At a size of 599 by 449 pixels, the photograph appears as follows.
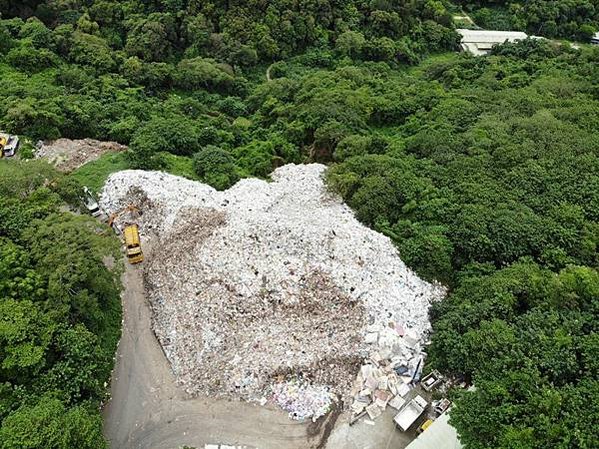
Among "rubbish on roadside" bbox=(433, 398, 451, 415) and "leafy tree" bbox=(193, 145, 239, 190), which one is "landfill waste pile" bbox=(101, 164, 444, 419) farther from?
"leafy tree" bbox=(193, 145, 239, 190)

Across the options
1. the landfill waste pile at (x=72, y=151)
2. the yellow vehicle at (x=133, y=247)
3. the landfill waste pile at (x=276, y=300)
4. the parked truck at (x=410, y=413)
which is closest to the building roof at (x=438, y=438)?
the parked truck at (x=410, y=413)

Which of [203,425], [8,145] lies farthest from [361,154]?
[8,145]

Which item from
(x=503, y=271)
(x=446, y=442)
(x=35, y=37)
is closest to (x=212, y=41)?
(x=35, y=37)

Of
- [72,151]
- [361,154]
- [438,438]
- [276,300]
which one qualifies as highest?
[361,154]

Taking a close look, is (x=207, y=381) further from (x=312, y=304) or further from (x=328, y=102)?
(x=328, y=102)

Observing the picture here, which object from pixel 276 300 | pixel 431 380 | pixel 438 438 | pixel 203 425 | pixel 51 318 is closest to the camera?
pixel 438 438

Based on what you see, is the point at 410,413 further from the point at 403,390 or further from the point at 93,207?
the point at 93,207

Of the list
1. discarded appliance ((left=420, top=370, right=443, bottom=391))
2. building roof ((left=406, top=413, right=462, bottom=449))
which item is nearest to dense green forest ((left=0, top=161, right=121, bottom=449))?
building roof ((left=406, top=413, right=462, bottom=449))
